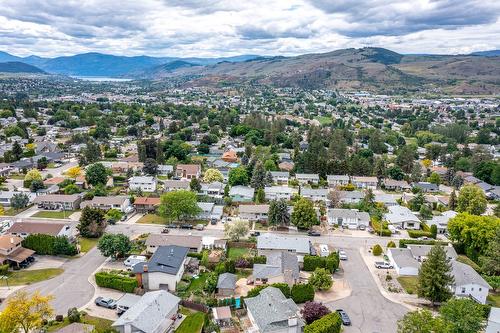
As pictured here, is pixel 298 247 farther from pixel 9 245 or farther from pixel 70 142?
pixel 70 142

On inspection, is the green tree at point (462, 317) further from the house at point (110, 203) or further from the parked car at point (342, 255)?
the house at point (110, 203)

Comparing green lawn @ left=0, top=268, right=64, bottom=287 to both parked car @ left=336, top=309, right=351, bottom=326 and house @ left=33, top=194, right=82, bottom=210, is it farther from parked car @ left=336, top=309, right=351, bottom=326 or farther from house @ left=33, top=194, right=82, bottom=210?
parked car @ left=336, top=309, right=351, bottom=326

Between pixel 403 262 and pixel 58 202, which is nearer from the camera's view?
pixel 403 262

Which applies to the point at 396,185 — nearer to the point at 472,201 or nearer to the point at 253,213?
the point at 472,201

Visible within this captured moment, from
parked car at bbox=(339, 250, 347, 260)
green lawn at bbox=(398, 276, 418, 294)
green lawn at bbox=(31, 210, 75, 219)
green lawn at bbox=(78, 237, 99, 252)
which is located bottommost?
green lawn at bbox=(398, 276, 418, 294)

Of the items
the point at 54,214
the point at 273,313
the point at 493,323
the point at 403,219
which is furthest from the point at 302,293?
the point at 54,214

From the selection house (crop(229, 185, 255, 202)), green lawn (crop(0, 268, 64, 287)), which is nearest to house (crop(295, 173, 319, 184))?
house (crop(229, 185, 255, 202))
